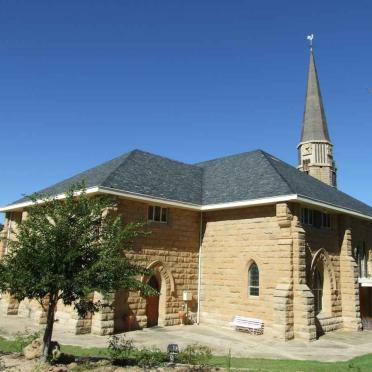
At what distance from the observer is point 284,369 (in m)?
10.5

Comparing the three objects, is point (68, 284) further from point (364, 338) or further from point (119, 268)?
point (364, 338)

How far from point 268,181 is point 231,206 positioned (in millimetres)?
2107

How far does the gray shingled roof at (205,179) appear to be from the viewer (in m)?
18.7

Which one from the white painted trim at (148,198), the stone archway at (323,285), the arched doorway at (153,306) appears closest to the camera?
the white painted trim at (148,198)

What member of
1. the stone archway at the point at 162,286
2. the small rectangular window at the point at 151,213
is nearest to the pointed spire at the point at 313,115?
the small rectangular window at the point at 151,213

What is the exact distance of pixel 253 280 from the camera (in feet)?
61.6

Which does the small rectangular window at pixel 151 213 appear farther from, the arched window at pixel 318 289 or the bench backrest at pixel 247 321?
the arched window at pixel 318 289

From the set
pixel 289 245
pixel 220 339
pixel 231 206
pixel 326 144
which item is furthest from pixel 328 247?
pixel 326 144

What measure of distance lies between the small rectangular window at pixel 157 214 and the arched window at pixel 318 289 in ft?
25.6

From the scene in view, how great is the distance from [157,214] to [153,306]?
4.25 m

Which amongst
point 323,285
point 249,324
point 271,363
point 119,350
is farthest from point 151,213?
point 119,350

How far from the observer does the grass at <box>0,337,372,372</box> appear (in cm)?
1068

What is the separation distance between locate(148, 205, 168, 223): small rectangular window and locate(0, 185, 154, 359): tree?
9.13m

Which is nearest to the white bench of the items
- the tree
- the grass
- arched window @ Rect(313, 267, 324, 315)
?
arched window @ Rect(313, 267, 324, 315)
